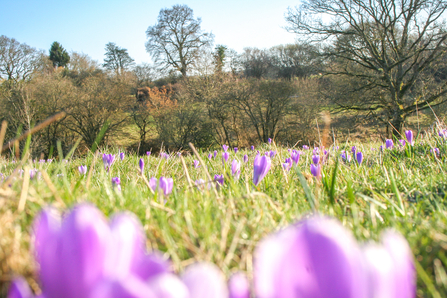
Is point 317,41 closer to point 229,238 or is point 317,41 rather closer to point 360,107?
point 360,107

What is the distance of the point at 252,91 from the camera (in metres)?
20.7

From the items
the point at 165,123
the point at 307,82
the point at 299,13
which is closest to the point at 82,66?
the point at 165,123

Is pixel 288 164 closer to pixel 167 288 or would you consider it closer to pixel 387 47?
pixel 167 288

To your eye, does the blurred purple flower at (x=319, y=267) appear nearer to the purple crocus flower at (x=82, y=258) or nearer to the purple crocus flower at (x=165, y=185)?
the purple crocus flower at (x=82, y=258)

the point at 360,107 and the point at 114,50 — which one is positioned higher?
the point at 114,50

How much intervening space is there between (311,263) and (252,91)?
2092 centimetres

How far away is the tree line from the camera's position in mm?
13836

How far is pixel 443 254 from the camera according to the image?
2.16 ft

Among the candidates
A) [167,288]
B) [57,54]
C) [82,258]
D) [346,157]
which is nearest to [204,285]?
[167,288]

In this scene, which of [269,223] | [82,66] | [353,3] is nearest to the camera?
[269,223]

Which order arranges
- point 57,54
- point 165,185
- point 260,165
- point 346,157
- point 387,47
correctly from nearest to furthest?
point 165,185, point 260,165, point 346,157, point 387,47, point 57,54

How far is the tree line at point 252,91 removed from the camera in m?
13.8

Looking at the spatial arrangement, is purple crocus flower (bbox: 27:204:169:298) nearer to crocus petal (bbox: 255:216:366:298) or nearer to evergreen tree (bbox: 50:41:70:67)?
crocus petal (bbox: 255:216:366:298)

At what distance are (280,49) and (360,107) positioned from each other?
32306 millimetres
